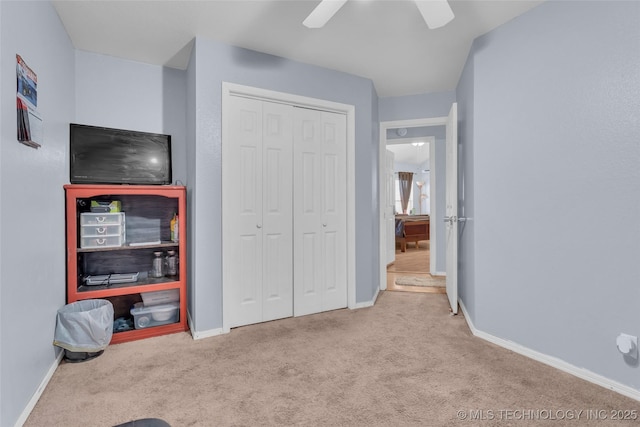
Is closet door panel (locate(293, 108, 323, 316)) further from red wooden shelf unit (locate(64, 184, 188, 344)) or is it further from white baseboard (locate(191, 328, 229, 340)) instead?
red wooden shelf unit (locate(64, 184, 188, 344))

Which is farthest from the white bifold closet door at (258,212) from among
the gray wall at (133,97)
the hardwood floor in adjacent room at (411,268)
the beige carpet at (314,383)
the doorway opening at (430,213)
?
the hardwood floor in adjacent room at (411,268)

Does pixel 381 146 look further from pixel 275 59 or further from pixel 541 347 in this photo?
pixel 541 347

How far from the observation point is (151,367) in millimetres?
2102

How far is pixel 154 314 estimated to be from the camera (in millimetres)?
2656

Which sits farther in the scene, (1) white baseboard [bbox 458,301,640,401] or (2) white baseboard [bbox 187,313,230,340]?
(2) white baseboard [bbox 187,313,230,340]

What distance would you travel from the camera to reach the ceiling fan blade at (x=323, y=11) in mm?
1733

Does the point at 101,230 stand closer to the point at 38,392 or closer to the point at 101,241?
the point at 101,241

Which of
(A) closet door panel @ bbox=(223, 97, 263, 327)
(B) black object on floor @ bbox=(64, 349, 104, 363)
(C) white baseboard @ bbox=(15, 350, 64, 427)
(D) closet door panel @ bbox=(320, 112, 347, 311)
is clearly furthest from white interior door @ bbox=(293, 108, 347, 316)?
(C) white baseboard @ bbox=(15, 350, 64, 427)

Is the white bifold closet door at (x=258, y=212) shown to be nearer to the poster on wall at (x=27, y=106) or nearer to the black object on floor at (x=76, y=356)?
the black object on floor at (x=76, y=356)

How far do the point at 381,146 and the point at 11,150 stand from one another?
3.43m

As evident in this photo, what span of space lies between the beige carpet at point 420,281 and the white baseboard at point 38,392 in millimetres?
3581

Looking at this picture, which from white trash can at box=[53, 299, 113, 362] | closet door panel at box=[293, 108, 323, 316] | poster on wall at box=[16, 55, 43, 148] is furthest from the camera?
closet door panel at box=[293, 108, 323, 316]

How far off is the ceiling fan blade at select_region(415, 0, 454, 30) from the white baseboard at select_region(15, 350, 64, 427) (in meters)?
2.84

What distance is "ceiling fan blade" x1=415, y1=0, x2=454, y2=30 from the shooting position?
163 cm
